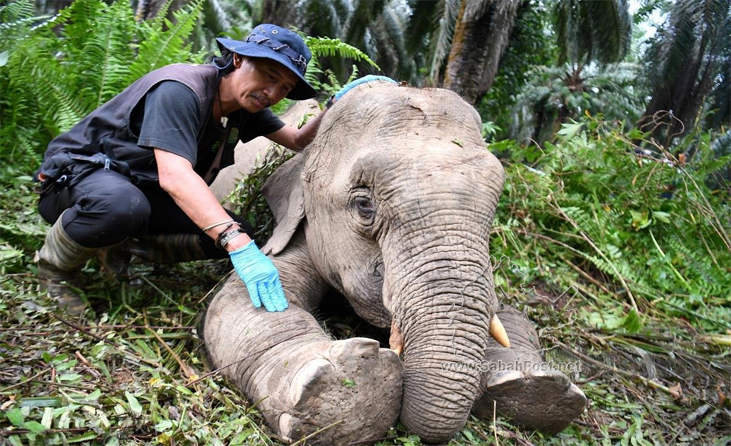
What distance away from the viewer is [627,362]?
512 centimetres

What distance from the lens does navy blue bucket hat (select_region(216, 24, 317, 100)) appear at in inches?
170

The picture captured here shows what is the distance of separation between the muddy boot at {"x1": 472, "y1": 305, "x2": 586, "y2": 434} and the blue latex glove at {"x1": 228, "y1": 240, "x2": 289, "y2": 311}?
1241 millimetres

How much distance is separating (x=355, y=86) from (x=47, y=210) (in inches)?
91.9

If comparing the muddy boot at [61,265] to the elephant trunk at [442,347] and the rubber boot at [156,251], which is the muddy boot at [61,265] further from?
the elephant trunk at [442,347]

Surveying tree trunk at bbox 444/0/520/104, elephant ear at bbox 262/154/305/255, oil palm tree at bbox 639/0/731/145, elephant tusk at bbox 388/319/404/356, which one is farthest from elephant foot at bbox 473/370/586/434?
oil palm tree at bbox 639/0/731/145

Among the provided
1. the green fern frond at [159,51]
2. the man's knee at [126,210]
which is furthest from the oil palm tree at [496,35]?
the man's knee at [126,210]

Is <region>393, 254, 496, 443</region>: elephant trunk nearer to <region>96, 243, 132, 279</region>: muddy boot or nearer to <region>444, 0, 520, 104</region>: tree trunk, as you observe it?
<region>96, 243, 132, 279</region>: muddy boot

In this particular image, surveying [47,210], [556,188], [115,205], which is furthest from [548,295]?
[47,210]

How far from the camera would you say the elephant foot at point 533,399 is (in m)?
3.45

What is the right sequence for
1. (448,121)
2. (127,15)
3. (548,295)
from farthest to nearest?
1. (127,15)
2. (548,295)
3. (448,121)

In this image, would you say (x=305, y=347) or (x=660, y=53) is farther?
(x=660, y=53)

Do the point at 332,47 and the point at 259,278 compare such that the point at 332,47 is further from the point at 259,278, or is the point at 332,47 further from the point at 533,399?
the point at 533,399

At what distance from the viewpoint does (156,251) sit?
5.09 m

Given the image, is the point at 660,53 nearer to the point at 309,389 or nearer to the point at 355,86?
the point at 355,86
